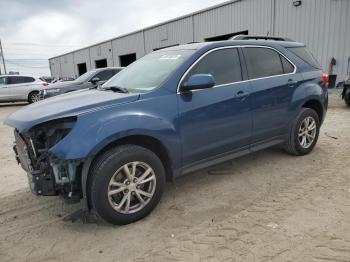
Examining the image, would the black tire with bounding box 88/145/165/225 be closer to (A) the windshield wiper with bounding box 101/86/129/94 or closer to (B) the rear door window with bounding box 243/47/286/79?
(A) the windshield wiper with bounding box 101/86/129/94

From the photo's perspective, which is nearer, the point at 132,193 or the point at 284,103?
the point at 132,193

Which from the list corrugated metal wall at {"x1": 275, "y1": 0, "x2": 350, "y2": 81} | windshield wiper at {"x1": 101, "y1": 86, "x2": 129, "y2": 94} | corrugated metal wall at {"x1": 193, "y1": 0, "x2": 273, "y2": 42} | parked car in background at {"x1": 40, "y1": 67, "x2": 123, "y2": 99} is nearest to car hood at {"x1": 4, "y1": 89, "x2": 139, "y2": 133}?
windshield wiper at {"x1": 101, "y1": 86, "x2": 129, "y2": 94}

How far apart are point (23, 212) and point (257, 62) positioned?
3498mm

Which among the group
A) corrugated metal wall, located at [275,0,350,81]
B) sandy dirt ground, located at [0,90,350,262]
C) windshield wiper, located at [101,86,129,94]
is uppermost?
corrugated metal wall, located at [275,0,350,81]

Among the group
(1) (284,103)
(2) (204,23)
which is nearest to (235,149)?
(1) (284,103)

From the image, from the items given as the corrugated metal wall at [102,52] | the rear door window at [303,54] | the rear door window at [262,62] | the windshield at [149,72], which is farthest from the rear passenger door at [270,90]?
the corrugated metal wall at [102,52]

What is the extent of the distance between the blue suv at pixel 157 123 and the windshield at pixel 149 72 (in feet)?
0.06

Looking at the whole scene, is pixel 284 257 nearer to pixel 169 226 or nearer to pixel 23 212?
pixel 169 226

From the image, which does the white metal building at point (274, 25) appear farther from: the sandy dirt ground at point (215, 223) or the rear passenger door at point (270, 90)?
the sandy dirt ground at point (215, 223)

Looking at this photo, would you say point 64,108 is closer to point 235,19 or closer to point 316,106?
point 316,106

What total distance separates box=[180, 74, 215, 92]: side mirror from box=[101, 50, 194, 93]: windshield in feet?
0.82

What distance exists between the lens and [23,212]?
3.53 metres

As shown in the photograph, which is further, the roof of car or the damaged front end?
the roof of car

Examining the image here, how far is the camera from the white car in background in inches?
616
